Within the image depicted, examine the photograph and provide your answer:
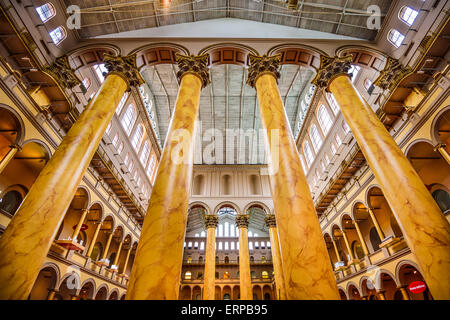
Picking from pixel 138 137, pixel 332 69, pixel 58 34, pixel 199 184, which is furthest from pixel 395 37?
pixel 199 184

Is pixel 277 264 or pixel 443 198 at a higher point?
pixel 443 198

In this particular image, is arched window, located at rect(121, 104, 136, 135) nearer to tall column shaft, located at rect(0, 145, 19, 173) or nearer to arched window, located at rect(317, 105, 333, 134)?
tall column shaft, located at rect(0, 145, 19, 173)

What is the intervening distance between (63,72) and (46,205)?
23.3ft

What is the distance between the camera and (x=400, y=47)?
982 cm

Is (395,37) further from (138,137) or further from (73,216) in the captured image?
(73,216)

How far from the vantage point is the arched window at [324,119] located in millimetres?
15168

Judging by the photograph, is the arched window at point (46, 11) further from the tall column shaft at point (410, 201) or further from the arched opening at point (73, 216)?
the tall column shaft at point (410, 201)

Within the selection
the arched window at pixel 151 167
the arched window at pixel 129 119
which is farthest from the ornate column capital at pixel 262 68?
the arched window at pixel 151 167

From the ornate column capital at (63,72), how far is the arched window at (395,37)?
13.6 m

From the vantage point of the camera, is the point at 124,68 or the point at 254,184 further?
the point at 254,184

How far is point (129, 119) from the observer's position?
15.7 meters

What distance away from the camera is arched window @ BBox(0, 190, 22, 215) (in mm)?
9761

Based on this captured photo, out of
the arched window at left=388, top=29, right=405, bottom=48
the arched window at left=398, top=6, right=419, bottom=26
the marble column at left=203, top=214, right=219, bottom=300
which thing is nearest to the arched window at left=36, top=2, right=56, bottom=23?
the arched window at left=388, top=29, right=405, bottom=48

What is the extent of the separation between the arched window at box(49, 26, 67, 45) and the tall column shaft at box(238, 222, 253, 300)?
52.7 feet
